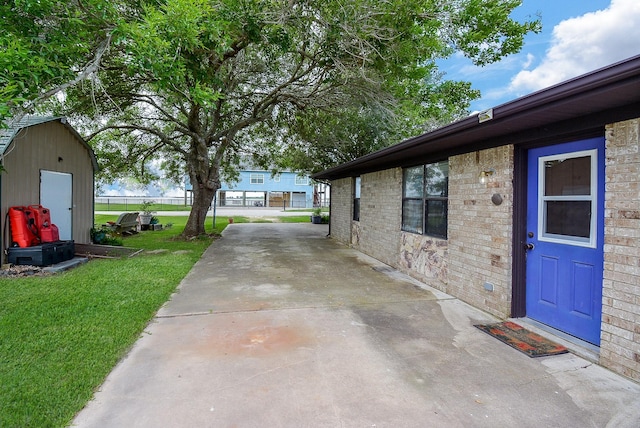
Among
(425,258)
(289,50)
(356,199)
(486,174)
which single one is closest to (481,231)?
(486,174)

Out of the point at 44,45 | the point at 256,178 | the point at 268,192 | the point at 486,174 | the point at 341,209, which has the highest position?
the point at 256,178

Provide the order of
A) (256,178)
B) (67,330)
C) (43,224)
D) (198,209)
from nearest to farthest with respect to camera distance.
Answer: (67,330) → (43,224) → (198,209) → (256,178)

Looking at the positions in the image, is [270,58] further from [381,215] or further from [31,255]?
[31,255]

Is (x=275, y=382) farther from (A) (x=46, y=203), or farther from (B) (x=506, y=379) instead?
(A) (x=46, y=203)

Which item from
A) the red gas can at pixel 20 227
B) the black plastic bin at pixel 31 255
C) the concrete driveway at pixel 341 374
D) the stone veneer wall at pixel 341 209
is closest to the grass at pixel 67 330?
the concrete driveway at pixel 341 374

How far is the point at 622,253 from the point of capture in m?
2.95

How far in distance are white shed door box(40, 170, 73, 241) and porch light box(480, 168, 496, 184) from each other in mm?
8883

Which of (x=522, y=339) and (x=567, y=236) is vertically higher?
(x=567, y=236)

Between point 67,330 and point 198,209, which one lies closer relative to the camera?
point 67,330

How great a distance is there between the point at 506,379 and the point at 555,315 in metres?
1.50

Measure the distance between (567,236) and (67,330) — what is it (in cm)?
552

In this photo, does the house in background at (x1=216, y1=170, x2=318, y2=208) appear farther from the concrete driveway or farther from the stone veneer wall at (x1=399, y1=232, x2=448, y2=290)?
the concrete driveway

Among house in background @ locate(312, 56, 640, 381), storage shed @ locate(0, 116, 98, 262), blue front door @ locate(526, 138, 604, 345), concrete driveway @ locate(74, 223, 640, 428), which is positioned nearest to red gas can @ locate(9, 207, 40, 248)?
storage shed @ locate(0, 116, 98, 262)

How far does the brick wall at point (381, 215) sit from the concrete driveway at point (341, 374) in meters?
2.85
